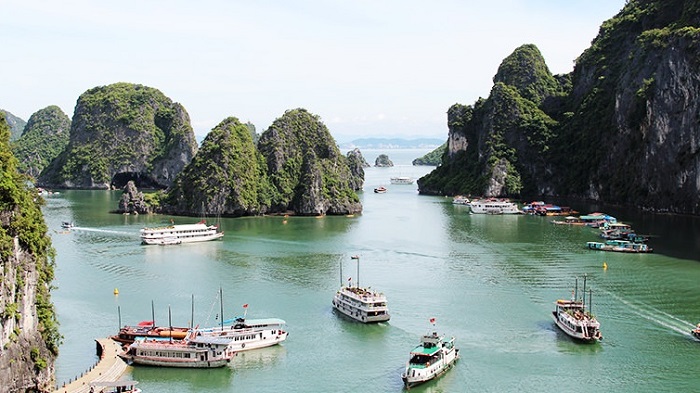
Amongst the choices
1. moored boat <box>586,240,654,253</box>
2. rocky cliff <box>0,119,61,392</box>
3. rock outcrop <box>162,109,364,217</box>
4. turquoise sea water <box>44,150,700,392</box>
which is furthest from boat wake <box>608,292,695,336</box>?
rock outcrop <box>162,109,364,217</box>

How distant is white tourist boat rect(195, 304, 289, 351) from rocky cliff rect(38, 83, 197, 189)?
4319 inches

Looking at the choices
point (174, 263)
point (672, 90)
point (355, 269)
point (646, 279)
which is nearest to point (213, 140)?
point (174, 263)

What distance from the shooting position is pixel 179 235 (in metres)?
78.6

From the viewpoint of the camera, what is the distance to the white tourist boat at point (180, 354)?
39031 millimetres

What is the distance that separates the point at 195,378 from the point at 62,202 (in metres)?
91.1

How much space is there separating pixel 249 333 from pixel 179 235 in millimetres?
38847

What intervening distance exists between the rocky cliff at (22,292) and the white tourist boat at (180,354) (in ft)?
16.6

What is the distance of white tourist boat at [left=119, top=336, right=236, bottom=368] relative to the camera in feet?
128

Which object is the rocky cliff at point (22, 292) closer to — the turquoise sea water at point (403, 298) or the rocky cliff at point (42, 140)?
the turquoise sea water at point (403, 298)

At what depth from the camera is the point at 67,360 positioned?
128ft

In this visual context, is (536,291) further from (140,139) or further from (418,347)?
(140,139)

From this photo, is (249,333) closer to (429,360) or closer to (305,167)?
(429,360)

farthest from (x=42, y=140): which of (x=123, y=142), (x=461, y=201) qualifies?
(x=461, y=201)

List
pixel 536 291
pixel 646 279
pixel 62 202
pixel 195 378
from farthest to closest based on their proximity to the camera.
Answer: pixel 62 202
pixel 646 279
pixel 536 291
pixel 195 378
